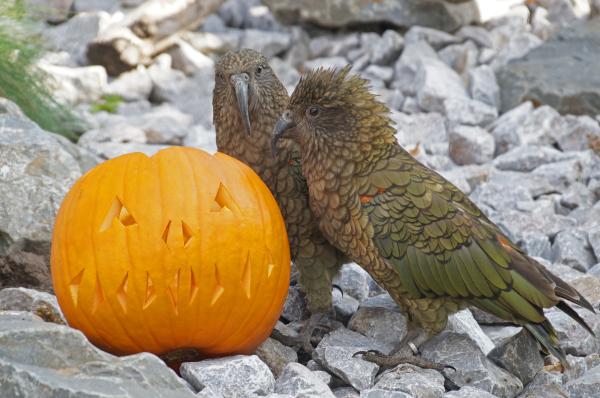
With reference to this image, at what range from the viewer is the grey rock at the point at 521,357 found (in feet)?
12.8

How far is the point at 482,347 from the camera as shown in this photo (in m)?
4.11

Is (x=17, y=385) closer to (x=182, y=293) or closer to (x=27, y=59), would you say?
(x=182, y=293)

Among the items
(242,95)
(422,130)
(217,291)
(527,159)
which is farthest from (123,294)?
(422,130)

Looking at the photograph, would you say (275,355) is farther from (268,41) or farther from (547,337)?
(268,41)

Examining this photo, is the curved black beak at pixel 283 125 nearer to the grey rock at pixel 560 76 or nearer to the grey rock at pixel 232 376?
the grey rock at pixel 232 376

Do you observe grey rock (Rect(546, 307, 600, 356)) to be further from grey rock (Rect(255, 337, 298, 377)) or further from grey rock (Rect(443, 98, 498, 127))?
grey rock (Rect(443, 98, 498, 127))

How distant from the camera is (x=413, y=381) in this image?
359 centimetres

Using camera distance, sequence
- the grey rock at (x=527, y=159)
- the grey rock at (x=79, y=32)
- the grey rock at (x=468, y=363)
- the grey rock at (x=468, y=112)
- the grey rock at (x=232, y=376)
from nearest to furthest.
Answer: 1. the grey rock at (x=232, y=376)
2. the grey rock at (x=468, y=363)
3. the grey rock at (x=527, y=159)
4. the grey rock at (x=468, y=112)
5. the grey rock at (x=79, y=32)

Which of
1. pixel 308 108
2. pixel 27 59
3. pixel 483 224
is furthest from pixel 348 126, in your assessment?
pixel 27 59

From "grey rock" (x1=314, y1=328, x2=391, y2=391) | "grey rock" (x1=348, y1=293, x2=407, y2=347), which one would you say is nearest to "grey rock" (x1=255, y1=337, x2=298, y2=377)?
"grey rock" (x1=314, y1=328, x2=391, y2=391)

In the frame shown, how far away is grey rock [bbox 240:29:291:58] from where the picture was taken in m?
8.77

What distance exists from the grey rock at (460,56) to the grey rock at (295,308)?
4462 millimetres

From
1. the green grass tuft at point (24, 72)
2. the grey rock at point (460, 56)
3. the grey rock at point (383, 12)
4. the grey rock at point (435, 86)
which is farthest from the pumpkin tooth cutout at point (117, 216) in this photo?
the grey rock at point (383, 12)

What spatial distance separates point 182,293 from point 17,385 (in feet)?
2.71
